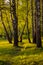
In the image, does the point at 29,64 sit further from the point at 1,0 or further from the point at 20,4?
the point at 20,4

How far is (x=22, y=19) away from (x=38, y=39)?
60.7ft

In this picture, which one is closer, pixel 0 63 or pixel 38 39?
pixel 0 63

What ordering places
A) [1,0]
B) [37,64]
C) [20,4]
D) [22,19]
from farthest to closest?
[22,19]
[20,4]
[1,0]
[37,64]

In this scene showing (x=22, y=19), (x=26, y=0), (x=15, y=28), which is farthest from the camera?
(x=22, y=19)

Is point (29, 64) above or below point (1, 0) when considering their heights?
below

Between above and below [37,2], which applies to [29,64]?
below

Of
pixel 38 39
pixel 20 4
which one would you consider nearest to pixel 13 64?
pixel 38 39

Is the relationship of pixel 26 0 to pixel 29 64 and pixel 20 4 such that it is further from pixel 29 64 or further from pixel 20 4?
pixel 29 64

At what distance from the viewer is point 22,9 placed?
3450cm

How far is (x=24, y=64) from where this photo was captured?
12.4 m

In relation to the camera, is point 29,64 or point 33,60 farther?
point 33,60

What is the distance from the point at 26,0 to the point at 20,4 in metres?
2.51

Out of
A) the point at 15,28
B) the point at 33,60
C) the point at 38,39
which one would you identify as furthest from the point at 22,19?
the point at 33,60

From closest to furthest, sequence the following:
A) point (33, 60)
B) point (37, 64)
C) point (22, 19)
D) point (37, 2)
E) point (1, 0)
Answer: point (37, 64) → point (33, 60) → point (37, 2) → point (1, 0) → point (22, 19)
